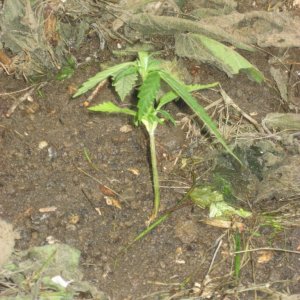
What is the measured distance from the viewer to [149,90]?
1.17 m

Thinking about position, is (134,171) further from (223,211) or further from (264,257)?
(264,257)

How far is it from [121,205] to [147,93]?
45cm

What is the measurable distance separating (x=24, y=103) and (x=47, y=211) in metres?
0.40

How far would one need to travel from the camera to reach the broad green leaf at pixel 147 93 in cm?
115

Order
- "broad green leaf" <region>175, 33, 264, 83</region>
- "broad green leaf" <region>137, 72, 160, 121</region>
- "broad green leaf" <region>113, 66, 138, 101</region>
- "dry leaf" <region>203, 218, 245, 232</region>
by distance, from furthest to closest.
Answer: "broad green leaf" <region>175, 33, 264, 83</region>, "dry leaf" <region>203, 218, 245, 232</region>, "broad green leaf" <region>113, 66, 138, 101</region>, "broad green leaf" <region>137, 72, 160, 121</region>

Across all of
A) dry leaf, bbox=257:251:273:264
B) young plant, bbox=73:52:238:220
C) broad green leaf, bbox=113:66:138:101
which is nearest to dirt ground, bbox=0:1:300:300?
dry leaf, bbox=257:251:273:264

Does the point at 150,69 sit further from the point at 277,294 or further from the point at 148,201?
the point at 277,294

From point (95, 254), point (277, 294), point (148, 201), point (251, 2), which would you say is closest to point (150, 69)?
point (148, 201)

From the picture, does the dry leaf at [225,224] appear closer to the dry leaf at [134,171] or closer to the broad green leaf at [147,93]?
the dry leaf at [134,171]

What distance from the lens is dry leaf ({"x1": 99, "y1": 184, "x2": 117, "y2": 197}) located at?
152 cm

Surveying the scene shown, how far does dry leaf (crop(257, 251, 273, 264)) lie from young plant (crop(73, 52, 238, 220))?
30 cm

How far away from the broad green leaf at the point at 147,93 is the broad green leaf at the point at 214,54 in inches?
20.7

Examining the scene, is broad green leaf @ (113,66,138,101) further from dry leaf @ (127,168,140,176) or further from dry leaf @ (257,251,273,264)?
dry leaf @ (257,251,273,264)

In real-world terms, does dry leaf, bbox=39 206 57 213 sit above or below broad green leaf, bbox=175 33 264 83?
below
